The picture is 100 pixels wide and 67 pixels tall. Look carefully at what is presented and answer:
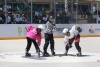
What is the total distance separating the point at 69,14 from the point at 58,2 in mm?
1231

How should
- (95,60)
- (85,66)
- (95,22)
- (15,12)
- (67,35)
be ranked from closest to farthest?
(85,66) → (95,60) → (67,35) → (15,12) → (95,22)

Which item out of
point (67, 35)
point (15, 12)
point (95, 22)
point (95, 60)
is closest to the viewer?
point (95, 60)

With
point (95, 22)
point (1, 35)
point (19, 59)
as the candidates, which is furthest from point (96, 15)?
point (19, 59)

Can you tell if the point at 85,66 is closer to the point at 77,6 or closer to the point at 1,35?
the point at 1,35

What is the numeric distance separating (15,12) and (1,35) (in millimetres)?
2258

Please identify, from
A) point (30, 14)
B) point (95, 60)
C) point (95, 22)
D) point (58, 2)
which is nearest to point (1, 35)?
point (30, 14)

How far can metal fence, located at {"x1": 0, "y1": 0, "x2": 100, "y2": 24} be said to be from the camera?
19984mm

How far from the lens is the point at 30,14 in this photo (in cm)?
2059

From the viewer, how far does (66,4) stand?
21.3 m

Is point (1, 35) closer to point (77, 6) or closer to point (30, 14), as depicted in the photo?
point (30, 14)

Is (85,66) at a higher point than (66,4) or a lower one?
lower

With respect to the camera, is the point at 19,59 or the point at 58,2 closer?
the point at 19,59

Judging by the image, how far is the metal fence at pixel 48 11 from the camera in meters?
20.0

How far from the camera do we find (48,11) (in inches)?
827
